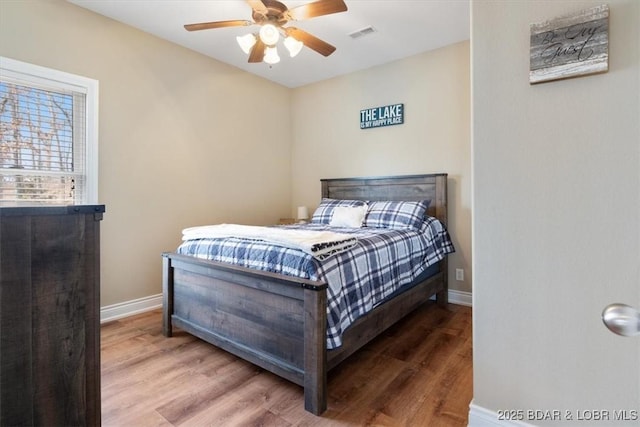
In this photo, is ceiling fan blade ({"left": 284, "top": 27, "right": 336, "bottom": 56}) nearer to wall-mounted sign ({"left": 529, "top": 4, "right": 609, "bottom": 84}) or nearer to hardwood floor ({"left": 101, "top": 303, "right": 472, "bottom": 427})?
wall-mounted sign ({"left": 529, "top": 4, "right": 609, "bottom": 84})

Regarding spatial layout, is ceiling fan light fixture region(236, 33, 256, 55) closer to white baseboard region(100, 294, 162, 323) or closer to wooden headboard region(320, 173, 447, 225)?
wooden headboard region(320, 173, 447, 225)

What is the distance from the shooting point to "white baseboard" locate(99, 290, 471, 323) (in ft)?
9.50

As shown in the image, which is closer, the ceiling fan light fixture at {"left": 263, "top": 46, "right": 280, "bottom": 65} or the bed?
the bed

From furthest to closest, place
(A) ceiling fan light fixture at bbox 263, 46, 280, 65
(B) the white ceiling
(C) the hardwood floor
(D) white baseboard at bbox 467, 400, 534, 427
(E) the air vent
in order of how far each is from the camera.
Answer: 1. (E) the air vent
2. (B) the white ceiling
3. (A) ceiling fan light fixture at bbox 263, 46, 280, 65
4. (C) the hardwood floor
5. (D) white baseboard at bbox 467, 400, 534, 427

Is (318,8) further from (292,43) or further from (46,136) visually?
(46,136)

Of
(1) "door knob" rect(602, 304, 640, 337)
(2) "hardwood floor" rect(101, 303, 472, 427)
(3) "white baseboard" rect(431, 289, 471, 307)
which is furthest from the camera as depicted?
(3) "white baseboard" rect(431, 289, 471, 307)

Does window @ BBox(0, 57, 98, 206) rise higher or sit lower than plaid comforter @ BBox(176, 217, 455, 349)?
higher

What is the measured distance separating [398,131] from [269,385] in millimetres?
2954

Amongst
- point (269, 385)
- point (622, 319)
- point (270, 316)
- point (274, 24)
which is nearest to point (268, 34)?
point (274, 24)

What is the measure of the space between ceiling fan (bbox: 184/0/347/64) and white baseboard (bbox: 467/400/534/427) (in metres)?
2.37

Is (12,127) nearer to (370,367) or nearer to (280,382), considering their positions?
(280,382)

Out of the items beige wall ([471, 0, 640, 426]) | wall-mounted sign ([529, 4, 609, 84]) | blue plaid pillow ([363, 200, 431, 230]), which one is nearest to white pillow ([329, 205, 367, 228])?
blue plaid pillow ([363, 200, 431, 230])

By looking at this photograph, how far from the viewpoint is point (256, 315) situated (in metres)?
1.99

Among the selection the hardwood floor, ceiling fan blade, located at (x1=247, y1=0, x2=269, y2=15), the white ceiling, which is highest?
the white ceiling
